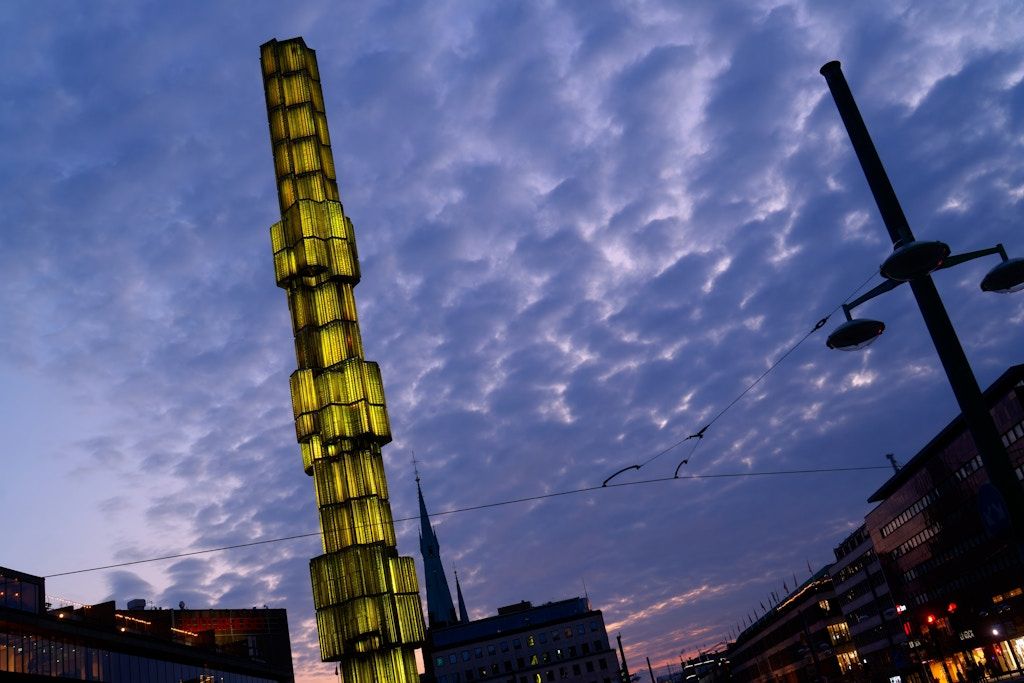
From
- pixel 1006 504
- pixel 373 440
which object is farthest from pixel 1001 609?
pixel 1006 504

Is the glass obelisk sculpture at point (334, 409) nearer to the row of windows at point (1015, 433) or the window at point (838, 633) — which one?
the row of windows at point (1015, 433)

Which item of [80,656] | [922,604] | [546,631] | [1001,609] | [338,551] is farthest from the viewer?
[546,631]

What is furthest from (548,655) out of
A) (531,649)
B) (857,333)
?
(857,333)

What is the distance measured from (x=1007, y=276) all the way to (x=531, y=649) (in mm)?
156684

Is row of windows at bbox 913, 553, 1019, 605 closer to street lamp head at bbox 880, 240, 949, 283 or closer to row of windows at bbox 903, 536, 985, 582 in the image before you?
row of windows at bbox 903, 536, 985, 582

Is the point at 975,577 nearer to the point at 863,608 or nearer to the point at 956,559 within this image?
the point at 956,559

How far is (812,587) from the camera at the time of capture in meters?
157

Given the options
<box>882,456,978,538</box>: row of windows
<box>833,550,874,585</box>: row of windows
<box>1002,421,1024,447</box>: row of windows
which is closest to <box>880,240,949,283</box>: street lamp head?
<box>1002,421,1024,447</box>: row of windows

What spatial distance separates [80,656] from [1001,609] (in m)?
80.2

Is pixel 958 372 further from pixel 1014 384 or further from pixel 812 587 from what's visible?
pixel 812 587

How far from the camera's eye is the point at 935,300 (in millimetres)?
8344

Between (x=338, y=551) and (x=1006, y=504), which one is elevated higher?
(x=338, y=551)

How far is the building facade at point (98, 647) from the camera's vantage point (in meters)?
61.0

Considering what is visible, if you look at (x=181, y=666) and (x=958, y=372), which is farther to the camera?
(x=181, y=666)
